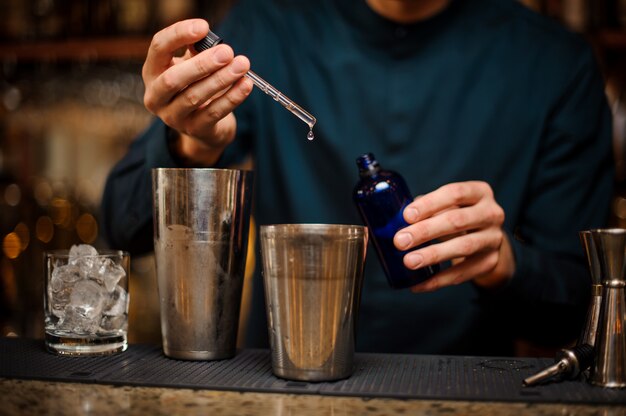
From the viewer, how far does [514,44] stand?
5.16 feet

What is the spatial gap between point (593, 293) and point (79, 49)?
2.45m

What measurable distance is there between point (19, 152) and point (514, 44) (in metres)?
2.34

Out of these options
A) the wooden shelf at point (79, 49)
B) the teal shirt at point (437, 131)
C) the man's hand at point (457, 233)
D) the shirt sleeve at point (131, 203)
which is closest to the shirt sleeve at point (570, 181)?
the teal shirt at point (437, 131)

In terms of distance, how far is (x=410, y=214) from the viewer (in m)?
0.95

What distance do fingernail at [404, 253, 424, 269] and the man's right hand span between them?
0.31 meters

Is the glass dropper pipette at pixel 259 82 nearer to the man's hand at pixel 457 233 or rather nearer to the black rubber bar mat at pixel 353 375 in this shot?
the man's hand at pixel 457 233

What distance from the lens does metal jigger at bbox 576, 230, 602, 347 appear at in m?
0.84

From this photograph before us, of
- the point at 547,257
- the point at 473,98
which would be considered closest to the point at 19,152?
the point at 473,98

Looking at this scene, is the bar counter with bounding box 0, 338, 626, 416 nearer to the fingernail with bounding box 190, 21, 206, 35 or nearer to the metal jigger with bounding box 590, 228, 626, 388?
the metal jigger with bounding box 590, 228, 626, 388

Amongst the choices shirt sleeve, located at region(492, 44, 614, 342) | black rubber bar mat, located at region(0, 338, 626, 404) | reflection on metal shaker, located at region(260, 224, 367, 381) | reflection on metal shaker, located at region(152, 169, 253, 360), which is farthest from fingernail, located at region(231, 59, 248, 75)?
shirt sleeve, located at region(492, 44, 614, 342)

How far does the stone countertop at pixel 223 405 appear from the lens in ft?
2.33

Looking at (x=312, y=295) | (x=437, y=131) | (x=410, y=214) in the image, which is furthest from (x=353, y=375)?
(x=437, y=131)

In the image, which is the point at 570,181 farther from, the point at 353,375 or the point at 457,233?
the point at 353,375

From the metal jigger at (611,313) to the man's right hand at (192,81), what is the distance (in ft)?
1.59
